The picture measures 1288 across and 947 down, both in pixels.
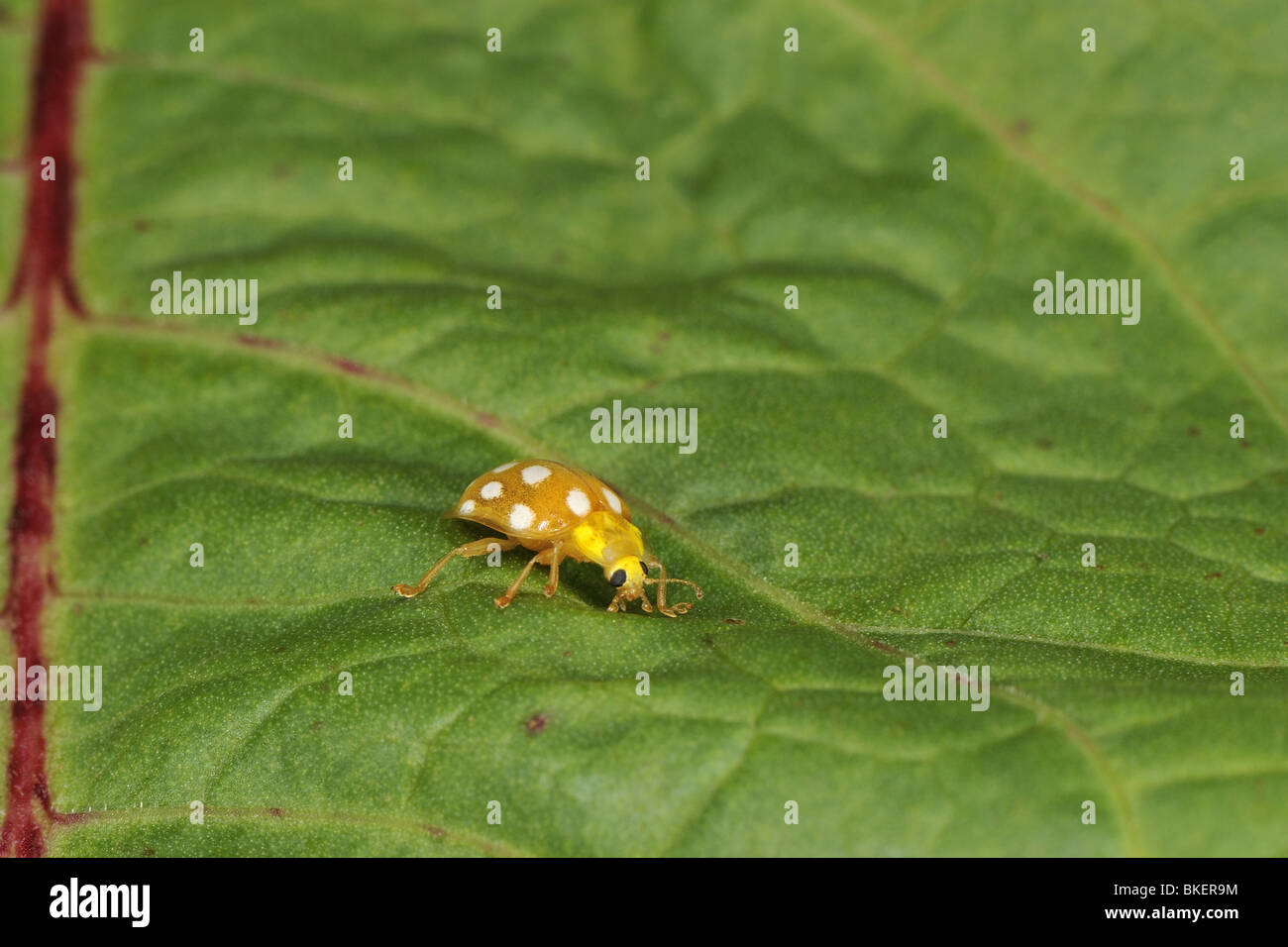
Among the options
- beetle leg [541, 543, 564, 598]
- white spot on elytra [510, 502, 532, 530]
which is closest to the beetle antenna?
beetle leg [541, 543, 564, 598]

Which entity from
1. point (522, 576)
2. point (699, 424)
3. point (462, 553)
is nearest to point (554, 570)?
point (522, 576)

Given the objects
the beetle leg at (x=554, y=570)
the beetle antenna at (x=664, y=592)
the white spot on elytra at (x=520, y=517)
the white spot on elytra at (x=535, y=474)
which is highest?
the white spot on elytra at (x=535, y=474)

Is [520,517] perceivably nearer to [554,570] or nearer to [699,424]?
[554,570]

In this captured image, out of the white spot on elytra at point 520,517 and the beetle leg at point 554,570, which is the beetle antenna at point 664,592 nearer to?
the beetle leg at point 554,570

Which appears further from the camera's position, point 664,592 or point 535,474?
point 535,474

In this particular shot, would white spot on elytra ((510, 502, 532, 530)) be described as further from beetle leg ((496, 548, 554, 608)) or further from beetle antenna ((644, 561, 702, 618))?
beetle antenna ((644, 561, 702, 618))

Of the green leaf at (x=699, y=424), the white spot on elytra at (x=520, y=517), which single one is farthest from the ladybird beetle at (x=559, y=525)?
the green leaf at (x=699, y=424)
